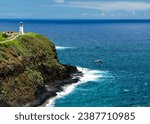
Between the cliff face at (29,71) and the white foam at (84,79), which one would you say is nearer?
the cliff face at (29,71)

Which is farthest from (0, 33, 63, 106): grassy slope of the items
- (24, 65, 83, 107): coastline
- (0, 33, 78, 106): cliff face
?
(24, 65, 83, 107): coastline

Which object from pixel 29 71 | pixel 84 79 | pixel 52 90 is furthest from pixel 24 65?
pixel 84 79

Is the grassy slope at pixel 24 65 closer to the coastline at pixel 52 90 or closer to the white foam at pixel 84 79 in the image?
the coastline at pixel 52 90

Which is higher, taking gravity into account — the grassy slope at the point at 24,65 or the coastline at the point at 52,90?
the grassy slope at the point at 24,65

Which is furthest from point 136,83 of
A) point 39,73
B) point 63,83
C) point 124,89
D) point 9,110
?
point 9,110

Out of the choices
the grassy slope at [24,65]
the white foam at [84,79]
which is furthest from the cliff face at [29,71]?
the white foam at [84,79]

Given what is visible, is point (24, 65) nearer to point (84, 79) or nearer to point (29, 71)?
point (29, 71)

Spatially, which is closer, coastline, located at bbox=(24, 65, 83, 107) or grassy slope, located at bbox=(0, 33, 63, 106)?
grassy slope, located at bbox=(0, 33, 63, 106)

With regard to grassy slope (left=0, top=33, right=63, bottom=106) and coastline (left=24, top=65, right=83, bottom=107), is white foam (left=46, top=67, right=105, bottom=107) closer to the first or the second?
coastline (left=24, top=65, right=83, bottom=107)
